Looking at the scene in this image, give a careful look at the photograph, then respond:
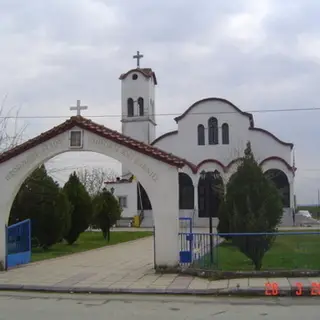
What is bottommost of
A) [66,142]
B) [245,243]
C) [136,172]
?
[245,243]

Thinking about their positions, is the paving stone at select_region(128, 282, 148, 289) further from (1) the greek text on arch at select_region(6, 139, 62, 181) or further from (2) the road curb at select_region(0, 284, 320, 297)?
(1) the greek text on arch at select_region(6, 139, 62, 181)

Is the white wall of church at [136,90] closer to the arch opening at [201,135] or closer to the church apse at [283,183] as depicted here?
the arch opening at [201,135]

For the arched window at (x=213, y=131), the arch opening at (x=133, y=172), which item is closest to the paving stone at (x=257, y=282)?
the arch opening at (x=133, y=172)

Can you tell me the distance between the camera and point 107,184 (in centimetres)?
5438

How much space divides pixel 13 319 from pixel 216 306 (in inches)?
153

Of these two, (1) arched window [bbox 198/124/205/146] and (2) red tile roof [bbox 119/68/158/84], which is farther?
(2) red tile roof [bbox 119/68/158/84]

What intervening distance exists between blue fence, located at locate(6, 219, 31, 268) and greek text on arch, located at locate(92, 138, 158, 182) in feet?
13.2

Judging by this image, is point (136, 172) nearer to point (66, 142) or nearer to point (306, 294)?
point (66, 142)

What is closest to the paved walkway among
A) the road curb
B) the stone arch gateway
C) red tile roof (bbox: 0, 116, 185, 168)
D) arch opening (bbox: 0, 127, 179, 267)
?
the road curb

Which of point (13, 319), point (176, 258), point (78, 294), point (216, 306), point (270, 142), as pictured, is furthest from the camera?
point (270, 142)

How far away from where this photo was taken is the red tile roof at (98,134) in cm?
1550

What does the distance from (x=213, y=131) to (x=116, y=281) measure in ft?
129

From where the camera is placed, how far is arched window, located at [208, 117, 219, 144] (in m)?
51.6

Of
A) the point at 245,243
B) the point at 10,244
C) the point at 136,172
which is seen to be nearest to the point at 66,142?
the point at 136,172
